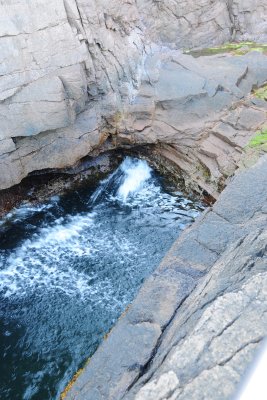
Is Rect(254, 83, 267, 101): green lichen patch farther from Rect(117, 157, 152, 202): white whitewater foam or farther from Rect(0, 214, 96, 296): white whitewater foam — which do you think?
Rect(0, 214, 96, 296): white whitewater foam

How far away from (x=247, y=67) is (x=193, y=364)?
8914mm

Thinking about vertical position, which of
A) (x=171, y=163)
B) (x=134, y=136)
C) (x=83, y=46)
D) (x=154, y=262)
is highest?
(x=83, y=46)

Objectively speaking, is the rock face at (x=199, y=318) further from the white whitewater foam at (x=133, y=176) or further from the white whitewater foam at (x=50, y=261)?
the white whitewater foam at (x=133, y=176)

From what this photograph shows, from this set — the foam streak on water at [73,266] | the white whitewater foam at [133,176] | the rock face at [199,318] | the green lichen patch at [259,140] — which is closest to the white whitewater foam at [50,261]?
the foam streak on water at [73,266]

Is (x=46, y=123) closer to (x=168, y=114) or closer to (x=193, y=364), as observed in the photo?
(x=168, y=114)

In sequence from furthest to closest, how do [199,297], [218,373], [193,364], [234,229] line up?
1. [234,229]
2. [199,297]
3. [193,364]
4. [218,373]

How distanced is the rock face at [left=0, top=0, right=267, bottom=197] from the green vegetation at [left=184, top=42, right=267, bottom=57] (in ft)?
2.48

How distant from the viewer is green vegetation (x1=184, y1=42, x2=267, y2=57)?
1126 centimetres

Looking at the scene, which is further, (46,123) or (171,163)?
(171,163)

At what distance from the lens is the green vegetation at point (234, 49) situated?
11258 mm

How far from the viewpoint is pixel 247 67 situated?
401 inches

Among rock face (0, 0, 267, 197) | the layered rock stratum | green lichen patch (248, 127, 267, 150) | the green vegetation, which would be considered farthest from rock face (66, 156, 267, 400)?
the green vegetation

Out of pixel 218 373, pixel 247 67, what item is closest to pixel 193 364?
pixel 218 373

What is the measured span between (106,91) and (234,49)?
14.6 feet
